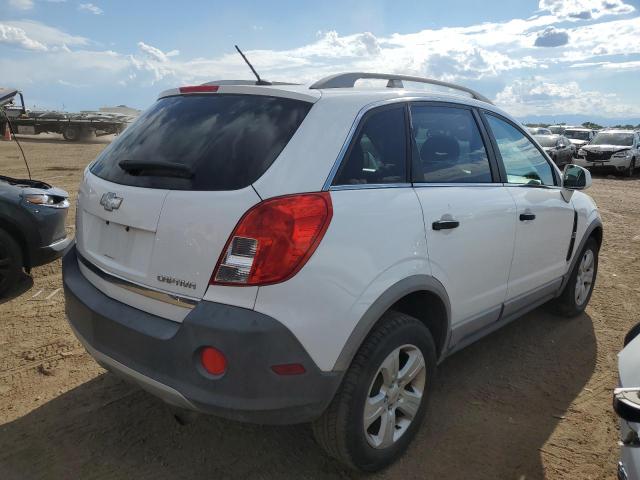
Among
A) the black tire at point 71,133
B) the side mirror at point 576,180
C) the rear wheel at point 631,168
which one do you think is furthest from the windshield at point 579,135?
the side mirror at point 576,180

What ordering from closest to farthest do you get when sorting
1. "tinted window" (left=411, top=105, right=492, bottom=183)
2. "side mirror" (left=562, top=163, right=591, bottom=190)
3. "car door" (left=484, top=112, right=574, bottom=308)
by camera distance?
"tinted window" (left=411, top=105, right=492, bottom=183), "car door" (left=484, top=112, right=574, bottom=308), "side mirror" (left=562, top=163, right=591, bottom=190)

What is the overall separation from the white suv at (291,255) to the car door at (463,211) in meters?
0.01

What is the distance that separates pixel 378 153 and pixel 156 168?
1.04 meters

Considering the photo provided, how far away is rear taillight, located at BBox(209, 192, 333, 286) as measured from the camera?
2.02 metres

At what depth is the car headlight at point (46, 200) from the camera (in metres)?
4.78

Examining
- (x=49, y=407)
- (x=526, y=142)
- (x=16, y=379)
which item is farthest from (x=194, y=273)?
(x=526, y=142)

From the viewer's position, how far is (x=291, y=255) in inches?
80.1

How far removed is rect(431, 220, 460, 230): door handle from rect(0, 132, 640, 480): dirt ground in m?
1.16

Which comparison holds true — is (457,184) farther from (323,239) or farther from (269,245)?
(269,245)

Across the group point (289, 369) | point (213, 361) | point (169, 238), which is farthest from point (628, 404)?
point (169, 238)

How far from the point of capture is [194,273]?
2.12 metres

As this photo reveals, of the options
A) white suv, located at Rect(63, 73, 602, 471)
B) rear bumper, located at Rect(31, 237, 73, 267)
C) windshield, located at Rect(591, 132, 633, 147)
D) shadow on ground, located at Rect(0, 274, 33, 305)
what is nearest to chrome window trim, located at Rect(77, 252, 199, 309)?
white suv, located at Rect(63, 73, 602, 471)

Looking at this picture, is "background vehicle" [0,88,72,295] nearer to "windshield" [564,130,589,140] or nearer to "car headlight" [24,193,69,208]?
"car headlight" [24,193,69,208]

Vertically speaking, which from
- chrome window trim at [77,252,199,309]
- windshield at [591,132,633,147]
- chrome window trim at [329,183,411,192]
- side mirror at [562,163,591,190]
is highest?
chrome window trim at [329,183,411,192]
